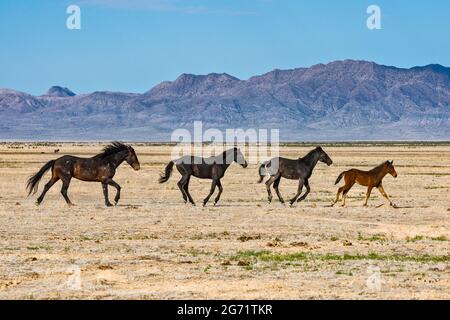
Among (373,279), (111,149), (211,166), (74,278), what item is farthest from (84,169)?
(373,279)

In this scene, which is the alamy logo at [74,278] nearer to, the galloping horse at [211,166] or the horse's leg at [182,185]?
the galloping horse at [211,166]

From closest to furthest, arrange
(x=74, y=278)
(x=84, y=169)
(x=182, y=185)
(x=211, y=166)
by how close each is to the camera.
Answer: (x=74, y=278) → (x=84, y=169) → (x=211, y=166) → (x=182, y=185)

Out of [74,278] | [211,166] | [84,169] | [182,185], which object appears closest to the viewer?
[74,278]

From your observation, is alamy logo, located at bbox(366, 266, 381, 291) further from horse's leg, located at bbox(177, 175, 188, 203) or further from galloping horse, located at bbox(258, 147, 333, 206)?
horse's leg, located at bbox(177, 175, 188, 203)

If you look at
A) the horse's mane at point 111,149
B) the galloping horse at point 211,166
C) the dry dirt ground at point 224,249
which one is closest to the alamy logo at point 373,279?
the dry dirt ground at point 224,249

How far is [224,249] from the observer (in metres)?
18.6

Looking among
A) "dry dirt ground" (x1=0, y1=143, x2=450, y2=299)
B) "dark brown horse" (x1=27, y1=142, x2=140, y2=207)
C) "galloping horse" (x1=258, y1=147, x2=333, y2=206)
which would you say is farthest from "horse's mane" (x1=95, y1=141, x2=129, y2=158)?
"galloping horse" (x1=258, y1=147, x2=333, y2=206)

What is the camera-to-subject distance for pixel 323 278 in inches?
579

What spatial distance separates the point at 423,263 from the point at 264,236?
5298mm

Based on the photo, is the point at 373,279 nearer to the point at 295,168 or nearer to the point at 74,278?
the point at 74,278

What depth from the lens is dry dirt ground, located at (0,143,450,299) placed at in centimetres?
1374
